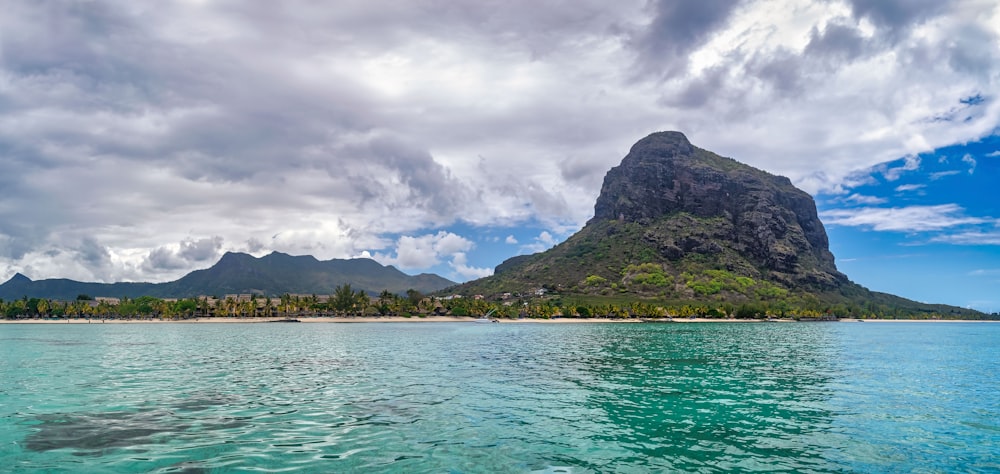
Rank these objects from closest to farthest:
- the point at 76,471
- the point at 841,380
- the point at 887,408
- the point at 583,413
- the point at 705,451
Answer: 1. the point at 76,471
2. the point at 705,451
3. the point at 583,413
4. the point at 887,408
5. the point at 841,380

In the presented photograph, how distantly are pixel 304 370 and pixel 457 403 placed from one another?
28.5 metres

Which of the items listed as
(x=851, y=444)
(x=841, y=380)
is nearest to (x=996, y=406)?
(x=841, y=380)

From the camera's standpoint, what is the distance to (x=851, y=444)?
2736cm

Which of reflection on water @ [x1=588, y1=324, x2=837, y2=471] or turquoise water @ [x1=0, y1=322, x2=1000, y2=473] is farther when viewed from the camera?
reflection on water @ [x1=588, y1=324, x2=837, y2=471]

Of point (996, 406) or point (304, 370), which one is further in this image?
point (304, 370)

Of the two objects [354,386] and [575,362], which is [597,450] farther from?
[575,362]

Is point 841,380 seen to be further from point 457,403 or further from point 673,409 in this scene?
point 457,403

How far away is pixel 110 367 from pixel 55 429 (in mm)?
39189

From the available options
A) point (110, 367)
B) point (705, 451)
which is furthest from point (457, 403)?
point (110, 367)

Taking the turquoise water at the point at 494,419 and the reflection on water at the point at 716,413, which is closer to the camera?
the turquoise water at the point at 494,419

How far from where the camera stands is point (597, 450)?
25.5 metres

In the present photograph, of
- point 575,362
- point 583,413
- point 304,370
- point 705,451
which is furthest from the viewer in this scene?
point 575,362

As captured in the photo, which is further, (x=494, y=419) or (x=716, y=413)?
(x=716, y=413)

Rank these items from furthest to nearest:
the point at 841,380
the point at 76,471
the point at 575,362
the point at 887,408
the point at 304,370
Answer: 1. the point at 575,362
2. the point at 304,370
3. the point at 841,380
4. the point at 887,408
5. the point at 76,471
